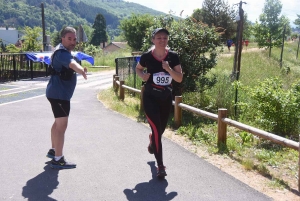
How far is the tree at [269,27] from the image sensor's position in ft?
127

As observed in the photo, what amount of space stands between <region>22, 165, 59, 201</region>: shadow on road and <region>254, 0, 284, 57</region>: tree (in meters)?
36.3

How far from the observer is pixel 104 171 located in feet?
16.2

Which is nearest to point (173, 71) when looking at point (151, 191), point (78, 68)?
point (78, 68)

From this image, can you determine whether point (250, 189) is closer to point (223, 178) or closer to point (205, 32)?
point (223, 178)

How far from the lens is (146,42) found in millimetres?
10344

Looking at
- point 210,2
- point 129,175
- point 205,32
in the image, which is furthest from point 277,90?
point 210,2

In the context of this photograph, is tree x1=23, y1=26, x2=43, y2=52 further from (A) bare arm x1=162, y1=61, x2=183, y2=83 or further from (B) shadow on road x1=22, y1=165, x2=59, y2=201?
(A) bare arm x1=162, y1=61, x2=183, y2=83

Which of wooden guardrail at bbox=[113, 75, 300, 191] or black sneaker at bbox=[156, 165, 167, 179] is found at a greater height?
wooden guardrail at bbox=[113, 75, 300, 191]

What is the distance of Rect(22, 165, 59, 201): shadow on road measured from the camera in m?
4.02

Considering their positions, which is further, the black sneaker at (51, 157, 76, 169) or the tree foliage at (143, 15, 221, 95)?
the tree foliage at (143, 15, 221, 95)

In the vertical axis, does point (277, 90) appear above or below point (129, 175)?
above

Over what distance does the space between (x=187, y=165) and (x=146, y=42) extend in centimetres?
567

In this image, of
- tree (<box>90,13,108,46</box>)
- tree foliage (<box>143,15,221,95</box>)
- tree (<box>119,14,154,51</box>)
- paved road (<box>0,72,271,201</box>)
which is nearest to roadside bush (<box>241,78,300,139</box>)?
paved road (<box>0,72,271,201</box>)

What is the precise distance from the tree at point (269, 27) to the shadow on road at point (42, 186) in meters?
36.3
